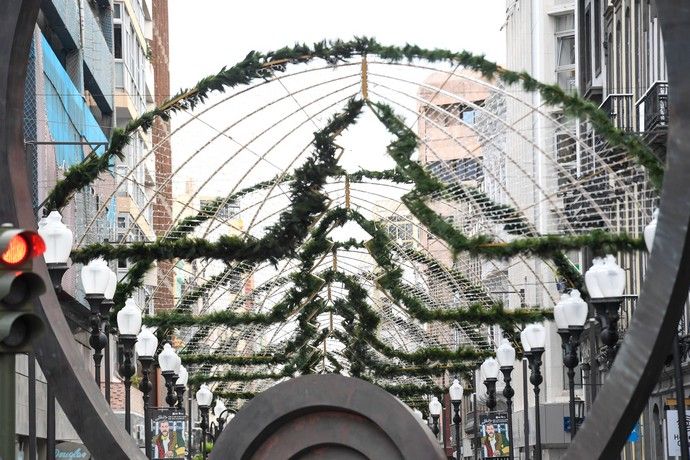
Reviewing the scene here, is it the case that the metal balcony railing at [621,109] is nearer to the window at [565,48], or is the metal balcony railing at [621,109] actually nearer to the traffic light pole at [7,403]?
the window at [565,48]

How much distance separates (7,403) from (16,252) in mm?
1268

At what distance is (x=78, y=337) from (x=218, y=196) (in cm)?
2156

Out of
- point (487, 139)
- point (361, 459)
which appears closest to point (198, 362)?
point (487, 139)

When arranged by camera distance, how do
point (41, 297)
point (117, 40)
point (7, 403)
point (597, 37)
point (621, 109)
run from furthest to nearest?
1. point (117, 40)
2. point (597, 37)
3. point (621, 109)
4. point (41, 297)
5. point (7, 403)

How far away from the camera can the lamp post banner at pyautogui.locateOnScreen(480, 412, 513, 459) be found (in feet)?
151

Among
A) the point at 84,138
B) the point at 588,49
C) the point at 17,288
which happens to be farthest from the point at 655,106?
the point at 17,288

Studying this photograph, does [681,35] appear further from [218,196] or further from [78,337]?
[78,337]

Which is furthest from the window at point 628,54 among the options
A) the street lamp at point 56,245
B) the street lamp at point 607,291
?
the street lamp at point 56,245

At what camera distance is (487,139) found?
30.9 metres

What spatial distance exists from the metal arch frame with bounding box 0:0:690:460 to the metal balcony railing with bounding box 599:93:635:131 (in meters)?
31.1

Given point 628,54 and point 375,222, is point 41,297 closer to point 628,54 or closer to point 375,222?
point 375,222

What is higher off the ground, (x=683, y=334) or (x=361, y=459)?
(x=683, y=334)

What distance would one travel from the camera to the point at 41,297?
56.5 ft

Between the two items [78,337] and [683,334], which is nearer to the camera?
[683,334]
